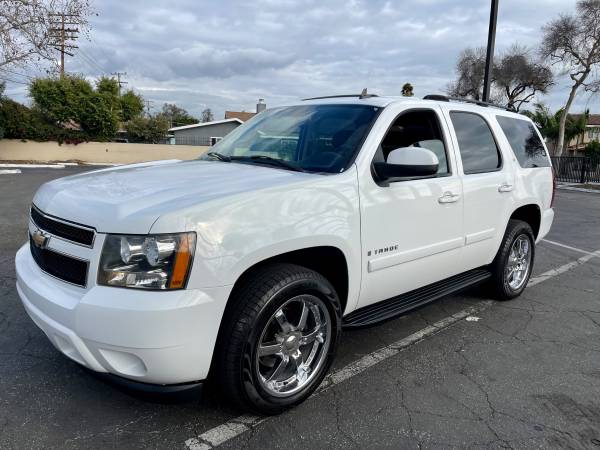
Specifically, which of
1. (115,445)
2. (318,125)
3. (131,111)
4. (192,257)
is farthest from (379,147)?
(131,111)

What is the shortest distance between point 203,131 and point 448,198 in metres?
47.8

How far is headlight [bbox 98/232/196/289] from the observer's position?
7.45ft

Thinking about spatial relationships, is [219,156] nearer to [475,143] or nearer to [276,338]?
[276,338]

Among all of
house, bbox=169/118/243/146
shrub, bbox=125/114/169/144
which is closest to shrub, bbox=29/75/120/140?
shrub, bbox=125/114/169/144

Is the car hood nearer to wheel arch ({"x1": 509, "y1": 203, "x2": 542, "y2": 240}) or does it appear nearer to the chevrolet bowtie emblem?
the chevrolet bowtie emblem

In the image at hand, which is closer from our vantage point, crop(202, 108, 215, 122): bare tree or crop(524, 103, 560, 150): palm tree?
crop(524, 103, 560, 150): palm tree

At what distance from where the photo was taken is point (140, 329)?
2.22m

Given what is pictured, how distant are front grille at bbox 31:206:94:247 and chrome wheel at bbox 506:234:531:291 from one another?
395cm

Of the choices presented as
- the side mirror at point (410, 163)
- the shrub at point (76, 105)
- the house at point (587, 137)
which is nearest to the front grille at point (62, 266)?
the side mirror at point (410, 163)

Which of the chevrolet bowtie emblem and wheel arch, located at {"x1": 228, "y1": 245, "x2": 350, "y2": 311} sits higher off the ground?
the chevrolet bowtie emblem

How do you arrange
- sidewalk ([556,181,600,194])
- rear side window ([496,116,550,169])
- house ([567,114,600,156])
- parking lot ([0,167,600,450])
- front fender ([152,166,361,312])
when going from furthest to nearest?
house ([567,114,600,156]), sidewalk ([556,181,600,194]), rear side window ([496,116,550,169]), parking lot ([0,167,600,450]), front fender ([152,166,361,312])

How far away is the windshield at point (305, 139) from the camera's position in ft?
10.6

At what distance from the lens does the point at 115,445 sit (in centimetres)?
250

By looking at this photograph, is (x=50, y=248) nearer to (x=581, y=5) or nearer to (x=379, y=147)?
(x=379, y=147)
